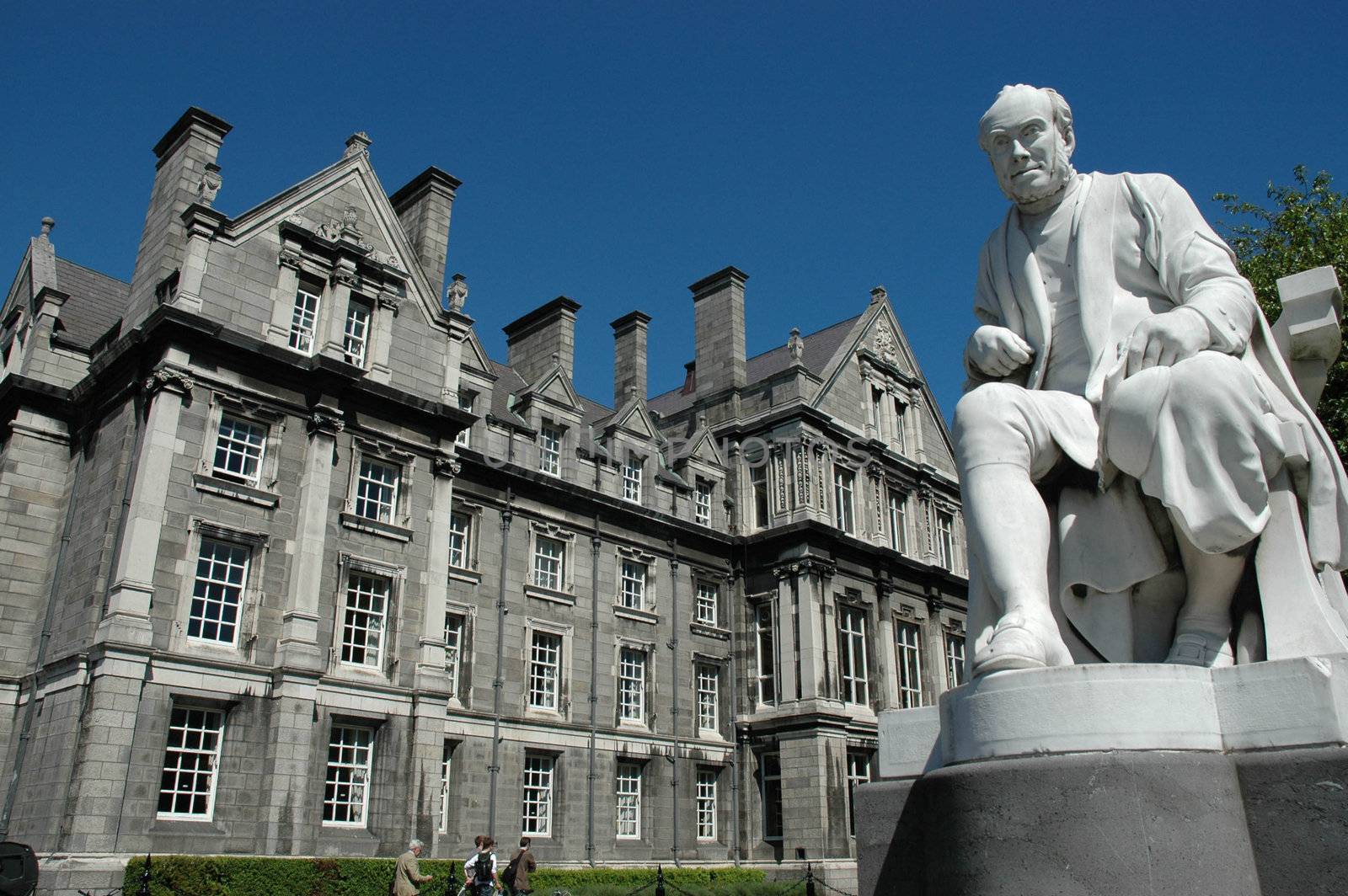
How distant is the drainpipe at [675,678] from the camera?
3000 cm

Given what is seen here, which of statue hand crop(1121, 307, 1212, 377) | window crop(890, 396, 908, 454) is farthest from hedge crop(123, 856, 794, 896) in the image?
window crop(890, 396, 908, 454)

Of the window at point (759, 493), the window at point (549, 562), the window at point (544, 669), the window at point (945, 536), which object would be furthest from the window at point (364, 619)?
the window at point (945, 536)

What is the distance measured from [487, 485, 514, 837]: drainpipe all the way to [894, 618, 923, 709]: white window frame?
14436 millimetres

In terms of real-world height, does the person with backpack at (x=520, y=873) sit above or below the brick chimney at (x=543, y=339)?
below

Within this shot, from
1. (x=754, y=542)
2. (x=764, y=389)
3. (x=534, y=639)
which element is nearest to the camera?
(x=534, y=639)

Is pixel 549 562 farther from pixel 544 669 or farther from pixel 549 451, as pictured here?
pixel 549 451

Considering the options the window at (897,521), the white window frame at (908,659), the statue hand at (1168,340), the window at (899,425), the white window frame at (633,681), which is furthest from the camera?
the window at (899,425)

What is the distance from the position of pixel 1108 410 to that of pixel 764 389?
32.5 m

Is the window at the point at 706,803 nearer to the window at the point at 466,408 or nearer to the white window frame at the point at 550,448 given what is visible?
the white window frame at the point at 550,448

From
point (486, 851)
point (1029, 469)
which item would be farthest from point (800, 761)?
point (1029, 469)

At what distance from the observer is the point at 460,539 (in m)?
27.8

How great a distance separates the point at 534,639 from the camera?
28562 millimetres

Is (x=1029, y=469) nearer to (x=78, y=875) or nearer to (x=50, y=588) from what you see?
(x=78, y=875)

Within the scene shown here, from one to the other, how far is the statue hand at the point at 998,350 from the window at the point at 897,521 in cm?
3342
